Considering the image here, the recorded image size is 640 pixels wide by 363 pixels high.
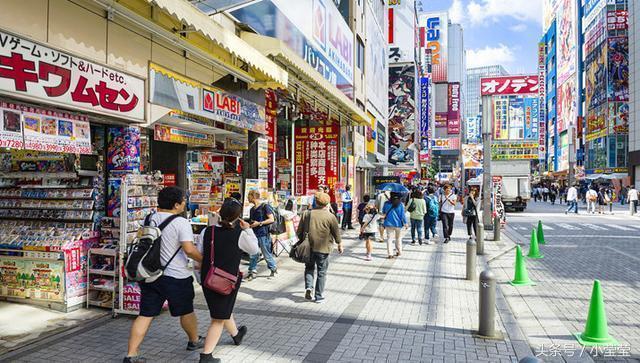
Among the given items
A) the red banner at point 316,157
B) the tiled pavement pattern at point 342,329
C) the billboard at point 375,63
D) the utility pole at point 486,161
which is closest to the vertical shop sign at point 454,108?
the billboard at point 375,63

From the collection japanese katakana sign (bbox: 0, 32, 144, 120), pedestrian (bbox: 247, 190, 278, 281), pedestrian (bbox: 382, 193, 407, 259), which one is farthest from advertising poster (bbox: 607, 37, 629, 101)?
japanese katakana sign (bbox: 0, 32, 144, 120)

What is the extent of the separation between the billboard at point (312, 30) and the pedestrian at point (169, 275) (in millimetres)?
6600

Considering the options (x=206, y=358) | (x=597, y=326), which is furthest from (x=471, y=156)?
(x=206, y=358)

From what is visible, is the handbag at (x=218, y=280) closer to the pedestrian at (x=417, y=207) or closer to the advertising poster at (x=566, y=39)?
the pedestrian at (x=417, y=207)

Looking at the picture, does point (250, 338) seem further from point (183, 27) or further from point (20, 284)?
point (183, 27)

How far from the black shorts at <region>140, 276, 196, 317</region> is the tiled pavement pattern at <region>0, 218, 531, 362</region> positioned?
24.5 inches

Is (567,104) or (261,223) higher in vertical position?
(567,104)

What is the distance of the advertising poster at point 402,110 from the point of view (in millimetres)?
55281

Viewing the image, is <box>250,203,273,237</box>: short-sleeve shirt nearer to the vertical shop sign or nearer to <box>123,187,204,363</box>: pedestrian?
<box>123,187,204,363</box>: pedestrian

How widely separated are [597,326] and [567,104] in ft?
256

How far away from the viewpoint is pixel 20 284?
235 inches

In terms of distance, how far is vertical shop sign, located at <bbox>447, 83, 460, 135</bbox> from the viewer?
111 m

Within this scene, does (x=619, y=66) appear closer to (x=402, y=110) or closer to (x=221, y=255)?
(x=402, y=110)

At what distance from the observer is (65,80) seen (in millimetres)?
5070
